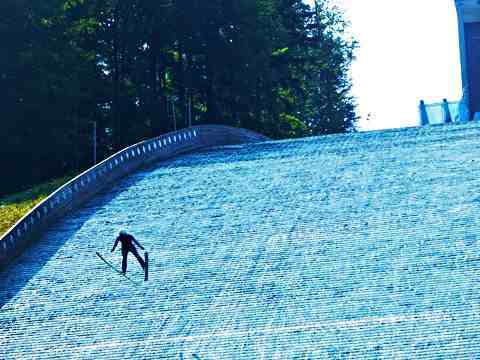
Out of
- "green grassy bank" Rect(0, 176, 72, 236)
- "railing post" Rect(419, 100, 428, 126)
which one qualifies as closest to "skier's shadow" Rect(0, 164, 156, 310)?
"green grassy bank" Rect(0, 176, 72, 236)

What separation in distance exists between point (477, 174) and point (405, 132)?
5635 millimetres

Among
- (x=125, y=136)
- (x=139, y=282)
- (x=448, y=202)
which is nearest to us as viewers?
(x=139, y=282)

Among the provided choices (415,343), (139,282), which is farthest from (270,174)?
(415,343)

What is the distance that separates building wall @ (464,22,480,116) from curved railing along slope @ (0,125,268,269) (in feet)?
24.9

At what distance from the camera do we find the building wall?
138ft

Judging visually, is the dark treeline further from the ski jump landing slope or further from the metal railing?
the ski jump landing slope

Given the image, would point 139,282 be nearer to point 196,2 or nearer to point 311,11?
point 196,2

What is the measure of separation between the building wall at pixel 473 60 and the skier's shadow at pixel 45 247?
1596 centimetres

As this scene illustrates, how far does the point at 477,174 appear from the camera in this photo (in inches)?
1019

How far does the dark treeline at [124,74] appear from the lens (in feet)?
122

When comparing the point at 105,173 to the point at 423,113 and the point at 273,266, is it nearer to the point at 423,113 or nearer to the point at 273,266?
the point at 273,266

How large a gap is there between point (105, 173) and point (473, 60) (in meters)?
16.8

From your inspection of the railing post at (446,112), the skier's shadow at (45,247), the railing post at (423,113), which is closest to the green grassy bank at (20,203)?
the skier's shadow at (45,247)

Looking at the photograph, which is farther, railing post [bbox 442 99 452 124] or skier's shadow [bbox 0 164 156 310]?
railing post [bbox 442 99 452 124]
